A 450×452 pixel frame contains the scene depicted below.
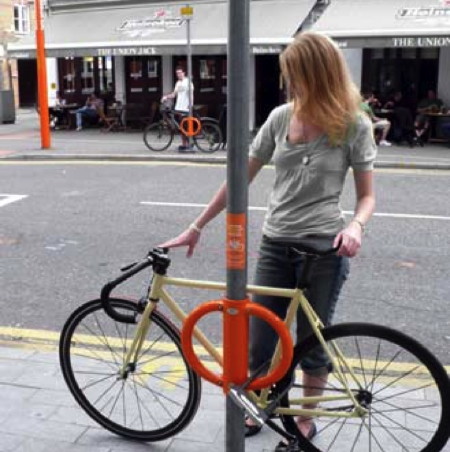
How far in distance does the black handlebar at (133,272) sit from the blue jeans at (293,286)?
1.37ft

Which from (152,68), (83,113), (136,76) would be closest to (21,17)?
(136,76)

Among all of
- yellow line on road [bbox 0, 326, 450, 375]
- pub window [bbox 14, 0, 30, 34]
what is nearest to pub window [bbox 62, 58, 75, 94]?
pub window [bbox 14, 0, 30, 34]

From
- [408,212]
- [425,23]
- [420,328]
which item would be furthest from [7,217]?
[425,23]

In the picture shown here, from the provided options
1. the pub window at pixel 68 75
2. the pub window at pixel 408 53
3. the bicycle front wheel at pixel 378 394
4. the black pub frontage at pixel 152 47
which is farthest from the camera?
the pub window at pixel 68 75

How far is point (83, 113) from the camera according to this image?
20.2 m

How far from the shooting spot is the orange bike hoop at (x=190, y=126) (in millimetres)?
14211

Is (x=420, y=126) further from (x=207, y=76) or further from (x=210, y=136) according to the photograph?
(x=207, y=76)

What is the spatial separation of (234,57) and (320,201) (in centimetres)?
87

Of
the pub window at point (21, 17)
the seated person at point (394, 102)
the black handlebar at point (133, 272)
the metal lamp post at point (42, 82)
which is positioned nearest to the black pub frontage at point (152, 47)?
the seated person at point (394, 102)

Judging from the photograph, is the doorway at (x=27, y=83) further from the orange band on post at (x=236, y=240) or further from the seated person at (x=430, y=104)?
the orange band on post at (x=236, y=240)

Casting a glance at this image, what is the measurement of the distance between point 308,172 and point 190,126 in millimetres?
11600

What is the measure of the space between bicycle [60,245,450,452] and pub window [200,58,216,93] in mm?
17327

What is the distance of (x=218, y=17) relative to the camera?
17.7 m

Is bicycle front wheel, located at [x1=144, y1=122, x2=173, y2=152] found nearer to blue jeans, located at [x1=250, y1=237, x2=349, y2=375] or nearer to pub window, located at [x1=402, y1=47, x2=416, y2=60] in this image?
pub window, located at [x1=402, y1=47, x2=416, y2=60]
